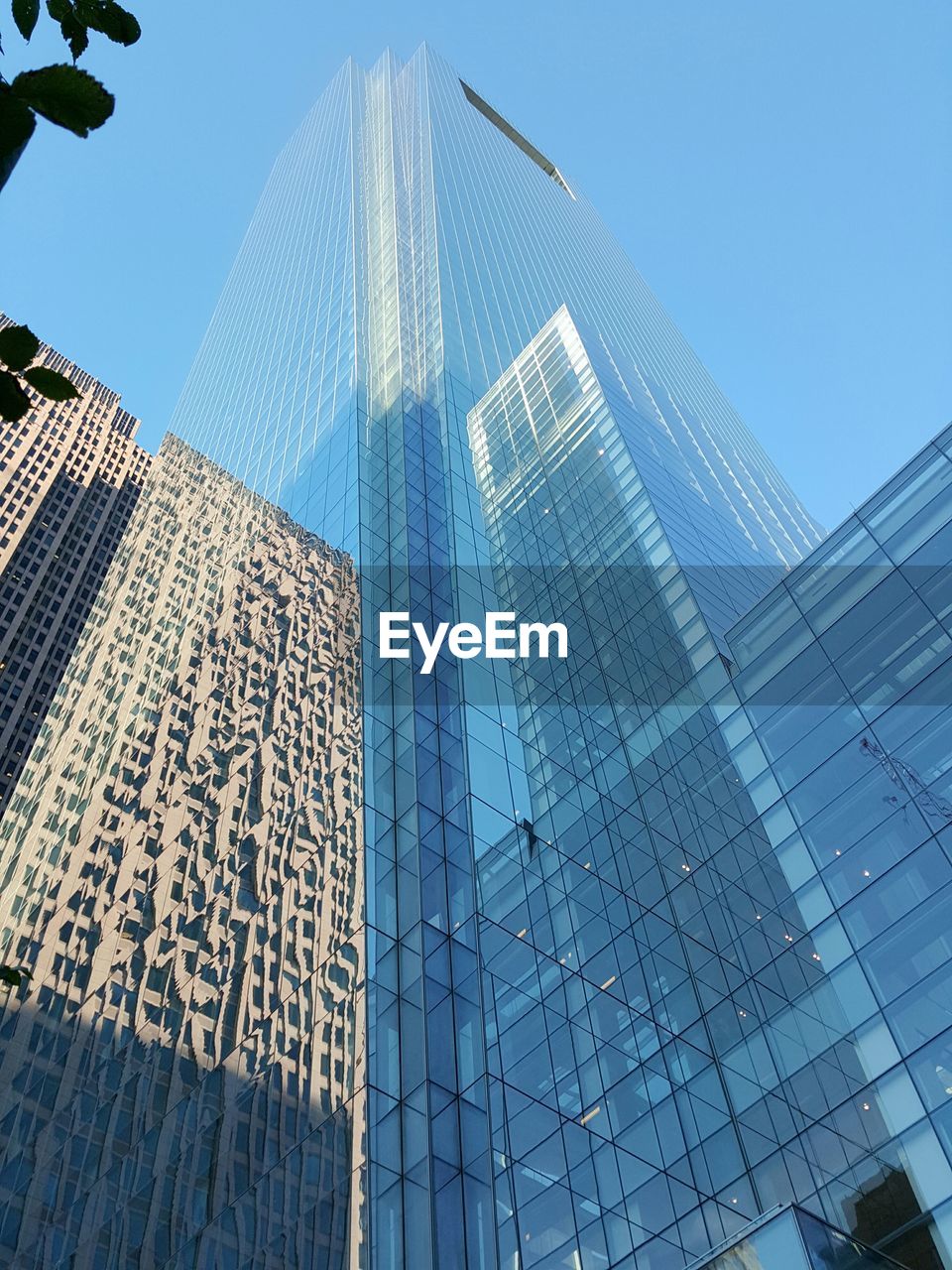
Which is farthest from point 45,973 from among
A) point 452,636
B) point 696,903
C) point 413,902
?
point 696,903

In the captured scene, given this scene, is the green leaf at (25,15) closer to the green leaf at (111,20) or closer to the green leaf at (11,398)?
the green leaf at (111,20)

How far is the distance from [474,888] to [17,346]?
22952 millimetres

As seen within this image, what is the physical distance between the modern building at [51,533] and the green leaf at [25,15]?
3387 inches

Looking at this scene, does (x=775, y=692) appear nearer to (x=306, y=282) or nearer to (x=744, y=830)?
(x=744, y=830)

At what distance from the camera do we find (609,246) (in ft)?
424

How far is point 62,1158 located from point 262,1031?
6.19 metres

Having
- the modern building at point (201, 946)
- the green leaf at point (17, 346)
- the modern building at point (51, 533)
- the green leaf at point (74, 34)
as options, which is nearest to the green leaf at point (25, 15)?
the green leaf at point (74, 34)

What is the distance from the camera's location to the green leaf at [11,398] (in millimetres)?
3449

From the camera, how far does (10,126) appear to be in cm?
308

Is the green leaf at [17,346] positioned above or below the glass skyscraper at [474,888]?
above

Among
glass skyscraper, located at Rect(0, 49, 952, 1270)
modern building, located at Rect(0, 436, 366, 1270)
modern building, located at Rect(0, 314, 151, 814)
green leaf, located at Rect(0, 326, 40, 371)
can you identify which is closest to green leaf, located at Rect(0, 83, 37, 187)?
green leaf, located at Rect(0, 326, 40, 371)

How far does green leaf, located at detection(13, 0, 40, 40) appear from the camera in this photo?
3.95 meters

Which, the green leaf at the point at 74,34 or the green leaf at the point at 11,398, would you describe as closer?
the green leaf at the point at 11,398

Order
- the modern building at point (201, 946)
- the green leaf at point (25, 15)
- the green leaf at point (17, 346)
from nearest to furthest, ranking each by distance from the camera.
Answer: the green leaf at point (17, 346)
the green leaf at point (25, 15)
the modern building at point (201, 946)
